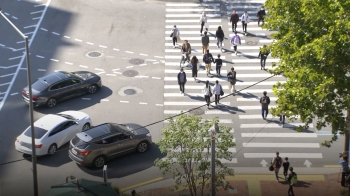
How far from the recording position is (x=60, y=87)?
1475 inches

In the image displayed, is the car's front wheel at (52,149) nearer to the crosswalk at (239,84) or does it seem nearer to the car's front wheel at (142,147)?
the car's front wheel at (142,147)

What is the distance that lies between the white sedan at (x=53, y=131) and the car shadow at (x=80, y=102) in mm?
2147

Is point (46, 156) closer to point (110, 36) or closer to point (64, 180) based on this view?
point (64, 180)

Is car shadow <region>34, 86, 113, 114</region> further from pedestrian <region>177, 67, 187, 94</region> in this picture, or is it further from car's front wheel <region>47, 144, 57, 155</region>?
car's front wheel <region>47, 144, 57, 155</region>

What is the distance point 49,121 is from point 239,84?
1119cm

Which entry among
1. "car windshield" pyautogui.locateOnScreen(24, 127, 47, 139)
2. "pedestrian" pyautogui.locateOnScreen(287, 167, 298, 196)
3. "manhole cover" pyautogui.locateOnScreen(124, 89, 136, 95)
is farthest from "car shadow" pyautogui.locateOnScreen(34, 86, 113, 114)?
"pedestrian" pyautogui.locateOnScreen(287, 167, 298, 196)

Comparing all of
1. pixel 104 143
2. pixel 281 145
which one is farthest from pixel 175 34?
pixel 104 143

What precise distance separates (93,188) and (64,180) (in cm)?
499

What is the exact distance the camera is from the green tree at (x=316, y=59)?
2553 centimetres

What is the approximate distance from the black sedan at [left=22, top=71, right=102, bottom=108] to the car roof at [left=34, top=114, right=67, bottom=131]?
108 inches

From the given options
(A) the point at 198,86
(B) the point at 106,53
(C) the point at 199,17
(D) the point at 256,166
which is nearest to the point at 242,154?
(D) the point at 256,166

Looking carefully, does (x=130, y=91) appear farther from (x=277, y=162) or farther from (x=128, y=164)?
(x=277, y=162)

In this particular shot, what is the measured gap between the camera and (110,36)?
149 feet

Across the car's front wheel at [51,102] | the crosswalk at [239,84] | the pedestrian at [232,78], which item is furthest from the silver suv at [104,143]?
the pedestrian at [232,78]
